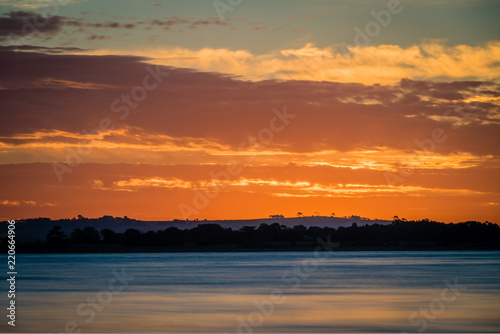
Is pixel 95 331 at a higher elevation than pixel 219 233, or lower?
lower

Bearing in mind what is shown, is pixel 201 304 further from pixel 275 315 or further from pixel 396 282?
pixel 396 282

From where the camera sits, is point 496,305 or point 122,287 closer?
point 496,305

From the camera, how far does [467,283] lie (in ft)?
161

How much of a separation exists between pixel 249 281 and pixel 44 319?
2588cm

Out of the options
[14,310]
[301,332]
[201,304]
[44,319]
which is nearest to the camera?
[301,332]

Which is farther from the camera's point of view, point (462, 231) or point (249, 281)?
point (462, 231)

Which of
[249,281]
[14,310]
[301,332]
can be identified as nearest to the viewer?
[301,332]

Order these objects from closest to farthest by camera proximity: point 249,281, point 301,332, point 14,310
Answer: point 301,332, point 14,310, point 249,281

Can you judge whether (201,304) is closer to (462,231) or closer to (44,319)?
(44,319)

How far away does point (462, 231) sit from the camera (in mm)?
167375

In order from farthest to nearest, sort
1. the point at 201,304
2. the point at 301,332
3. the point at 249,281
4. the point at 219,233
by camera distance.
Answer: the point at 219,233, the point at 249,281, the point at 201,304, the point at 301,332

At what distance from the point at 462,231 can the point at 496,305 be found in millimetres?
139209

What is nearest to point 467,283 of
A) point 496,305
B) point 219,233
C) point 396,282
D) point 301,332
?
point 396,282

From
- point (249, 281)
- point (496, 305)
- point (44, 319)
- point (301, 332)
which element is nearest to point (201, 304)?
point (44, 319)
